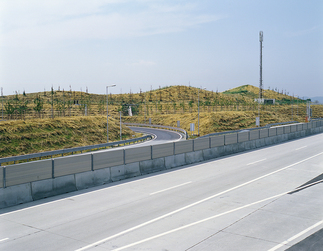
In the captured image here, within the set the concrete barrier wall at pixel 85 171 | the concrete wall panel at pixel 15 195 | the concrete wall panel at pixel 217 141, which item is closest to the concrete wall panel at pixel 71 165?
the concrete barrier wall at pixel 85 171

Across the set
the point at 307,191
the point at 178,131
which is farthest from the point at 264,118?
the point at 307,191

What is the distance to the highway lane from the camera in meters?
9.82

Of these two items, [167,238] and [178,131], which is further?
[178,131]

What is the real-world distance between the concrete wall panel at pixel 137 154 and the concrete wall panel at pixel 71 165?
2850mm

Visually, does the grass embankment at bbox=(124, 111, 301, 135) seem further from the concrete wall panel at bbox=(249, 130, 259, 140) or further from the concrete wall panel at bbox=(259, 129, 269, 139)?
the concrete wall panel at bbox=(249, 130, 259, 140)

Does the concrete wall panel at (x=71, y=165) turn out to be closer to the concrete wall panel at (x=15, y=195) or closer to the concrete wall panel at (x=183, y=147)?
the concrete wall panel at (x=15, y=195)

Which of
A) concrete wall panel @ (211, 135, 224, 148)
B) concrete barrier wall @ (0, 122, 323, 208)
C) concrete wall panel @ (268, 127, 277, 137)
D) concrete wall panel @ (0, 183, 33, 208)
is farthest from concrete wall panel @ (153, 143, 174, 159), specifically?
concrete wall panel @ (268, 127, 277, 137)

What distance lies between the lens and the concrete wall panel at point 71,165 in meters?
15.9

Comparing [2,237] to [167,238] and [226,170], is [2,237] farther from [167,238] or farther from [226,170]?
[226,170]

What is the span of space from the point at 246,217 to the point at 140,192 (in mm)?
5924

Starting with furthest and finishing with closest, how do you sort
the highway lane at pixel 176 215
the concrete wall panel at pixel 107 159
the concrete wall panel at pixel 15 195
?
1. the concrete wall panel at pixel 107 159
2. the concrete wall panel at pixel 15 195
3. the highway lane at pixel 176 215

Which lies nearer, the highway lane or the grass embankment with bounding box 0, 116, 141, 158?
the highway lane

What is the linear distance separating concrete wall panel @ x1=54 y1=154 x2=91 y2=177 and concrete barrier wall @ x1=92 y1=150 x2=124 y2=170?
0.46m

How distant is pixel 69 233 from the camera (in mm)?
10656
